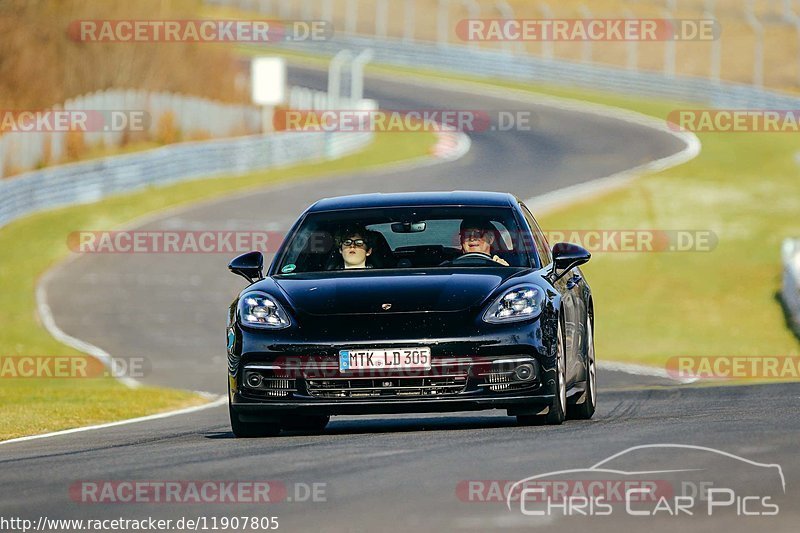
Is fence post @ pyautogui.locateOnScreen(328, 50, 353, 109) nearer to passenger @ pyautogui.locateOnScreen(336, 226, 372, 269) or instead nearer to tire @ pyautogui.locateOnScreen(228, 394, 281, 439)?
passenger @ pyautogui.locateOnScreen(336, 226, 372, 269)

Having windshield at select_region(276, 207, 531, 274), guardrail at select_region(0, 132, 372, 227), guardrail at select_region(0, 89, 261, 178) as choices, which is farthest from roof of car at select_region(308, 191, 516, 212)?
guardrail at select_region(0, 89, 261, 178)

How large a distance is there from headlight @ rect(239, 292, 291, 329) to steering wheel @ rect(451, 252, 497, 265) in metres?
1.25

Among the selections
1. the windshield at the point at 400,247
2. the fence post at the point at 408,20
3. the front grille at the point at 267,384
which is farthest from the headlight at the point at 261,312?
the fence post at the point at 408,20

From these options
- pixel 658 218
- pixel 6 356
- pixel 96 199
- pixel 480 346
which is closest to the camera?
pixel 480 346

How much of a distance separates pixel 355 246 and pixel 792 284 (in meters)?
13.3

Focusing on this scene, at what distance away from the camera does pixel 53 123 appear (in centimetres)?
3869

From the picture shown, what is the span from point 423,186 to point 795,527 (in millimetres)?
32609

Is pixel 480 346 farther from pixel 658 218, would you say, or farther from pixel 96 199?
pixel 96 199

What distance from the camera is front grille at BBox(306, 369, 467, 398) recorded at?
29.9 feet

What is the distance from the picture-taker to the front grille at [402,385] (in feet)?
29.9

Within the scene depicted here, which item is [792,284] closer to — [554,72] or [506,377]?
[506,377]

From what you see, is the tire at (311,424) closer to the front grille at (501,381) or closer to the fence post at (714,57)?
the front grille at (501,381)

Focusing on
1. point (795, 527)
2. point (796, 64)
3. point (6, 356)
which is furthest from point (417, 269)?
point (796, 64)

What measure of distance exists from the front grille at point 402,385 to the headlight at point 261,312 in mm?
474
